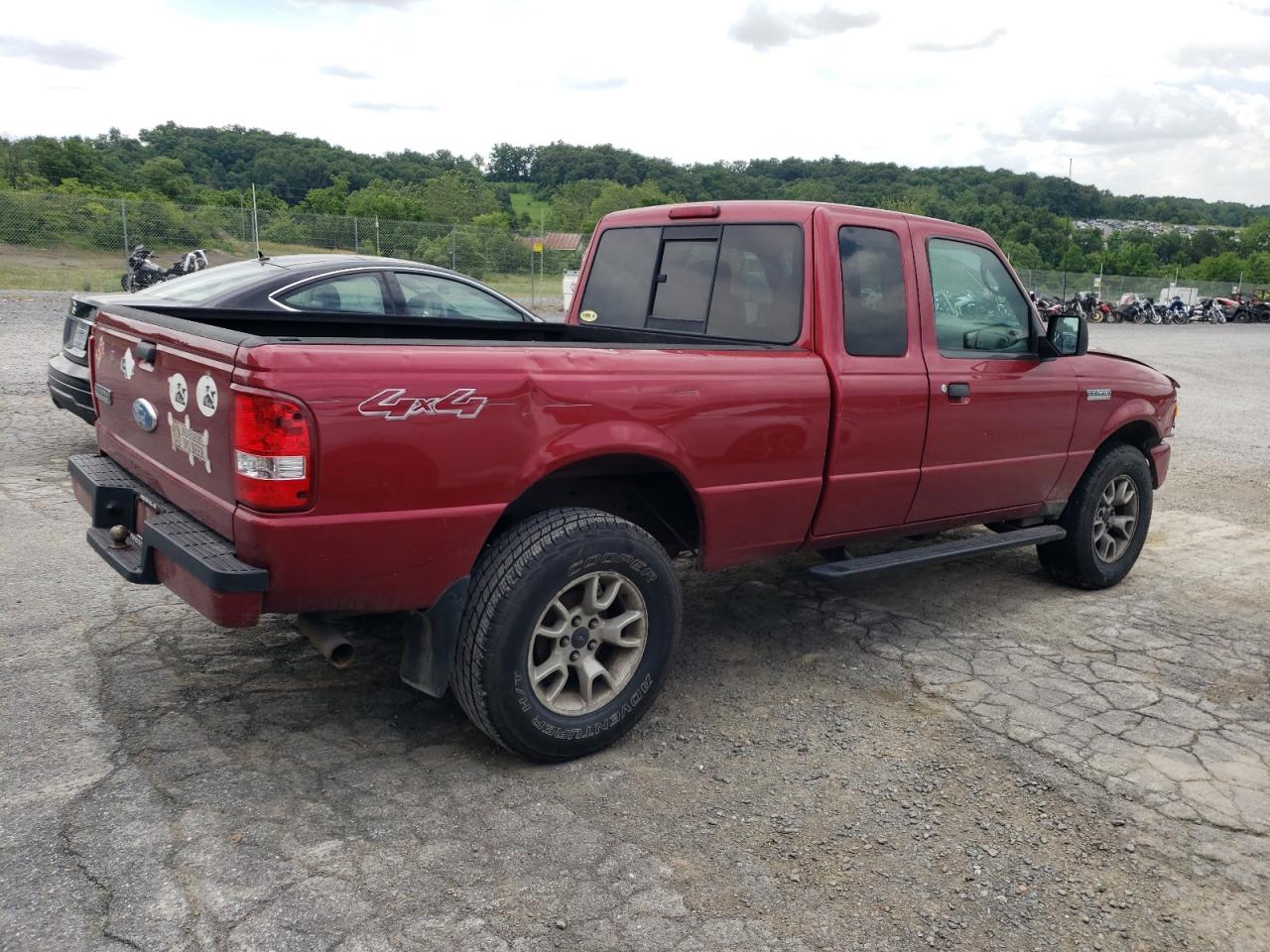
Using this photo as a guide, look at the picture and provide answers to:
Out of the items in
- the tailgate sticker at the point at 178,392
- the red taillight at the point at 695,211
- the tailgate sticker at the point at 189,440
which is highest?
the red taillight at the point at 695,211

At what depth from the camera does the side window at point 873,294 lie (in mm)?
4266

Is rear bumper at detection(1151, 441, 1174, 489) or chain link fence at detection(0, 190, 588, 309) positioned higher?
chain link fence at detection(0, 190, 588, 309)

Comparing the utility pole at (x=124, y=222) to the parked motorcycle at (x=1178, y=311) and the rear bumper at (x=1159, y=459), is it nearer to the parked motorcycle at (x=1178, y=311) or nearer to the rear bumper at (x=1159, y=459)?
the rear bumper at (x=1159, y=459)

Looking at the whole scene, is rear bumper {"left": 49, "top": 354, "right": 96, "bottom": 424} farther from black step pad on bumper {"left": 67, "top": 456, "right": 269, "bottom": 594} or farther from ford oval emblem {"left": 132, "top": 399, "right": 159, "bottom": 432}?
ford oval emblem {"left": 132, "top": 399, "right": 159, "bottom": 432}

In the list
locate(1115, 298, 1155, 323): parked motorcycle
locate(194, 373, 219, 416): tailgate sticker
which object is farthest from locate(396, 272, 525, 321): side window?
locate(1115, 298, 1155, 323): parked motorcycle

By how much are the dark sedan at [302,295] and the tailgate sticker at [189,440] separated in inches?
137

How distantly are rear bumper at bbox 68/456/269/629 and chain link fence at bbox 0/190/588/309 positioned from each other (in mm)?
21178

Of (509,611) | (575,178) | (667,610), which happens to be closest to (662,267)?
(667,610)

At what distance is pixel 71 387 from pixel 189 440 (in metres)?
4.42

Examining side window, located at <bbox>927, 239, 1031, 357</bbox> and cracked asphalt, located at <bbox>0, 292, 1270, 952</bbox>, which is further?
side window, located at <bbox>927, 239, 1031, 357</bbox>

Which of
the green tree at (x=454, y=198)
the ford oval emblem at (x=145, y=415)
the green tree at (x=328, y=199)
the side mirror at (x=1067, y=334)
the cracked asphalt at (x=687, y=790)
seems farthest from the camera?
the green tree at (x=454, y=198)

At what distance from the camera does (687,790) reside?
332 cm

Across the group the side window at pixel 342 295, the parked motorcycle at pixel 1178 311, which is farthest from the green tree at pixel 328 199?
the side window at pixel 342 295

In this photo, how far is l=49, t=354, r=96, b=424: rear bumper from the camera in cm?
677
